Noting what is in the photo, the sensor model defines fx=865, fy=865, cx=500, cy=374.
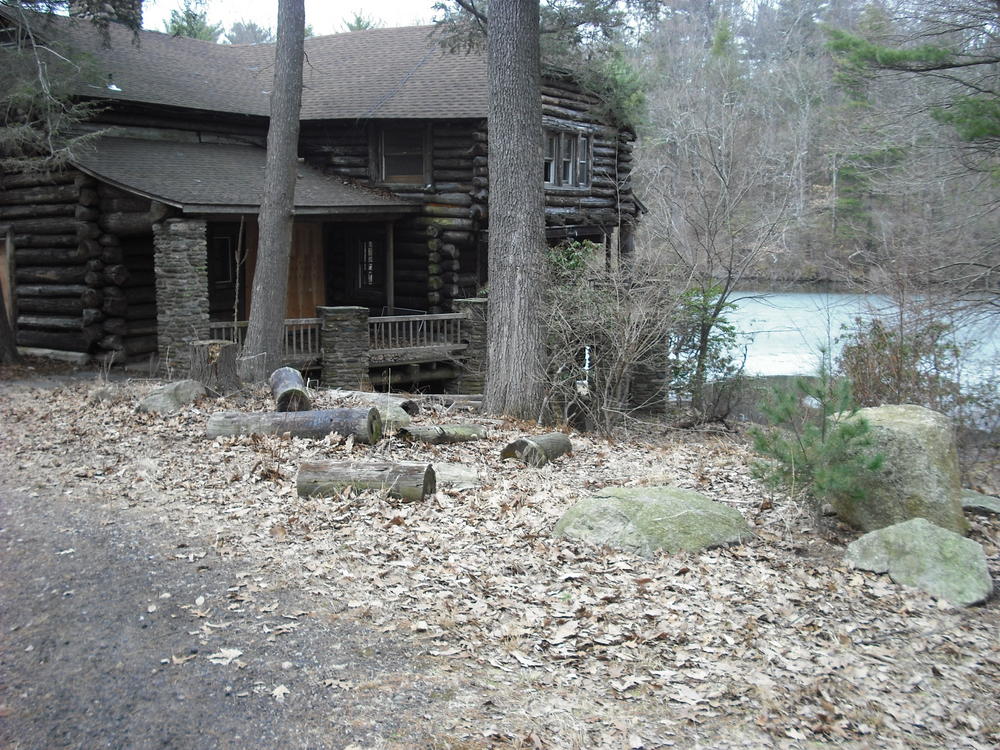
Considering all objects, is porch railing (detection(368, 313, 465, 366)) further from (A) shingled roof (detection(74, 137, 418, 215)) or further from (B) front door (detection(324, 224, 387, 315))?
(A) shingled roof (detection(74, 137, 418, 215))

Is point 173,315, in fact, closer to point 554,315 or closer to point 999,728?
point 554,315

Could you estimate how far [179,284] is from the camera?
50.0 feet

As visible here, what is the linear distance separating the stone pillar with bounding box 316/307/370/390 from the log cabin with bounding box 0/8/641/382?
421 millimetres

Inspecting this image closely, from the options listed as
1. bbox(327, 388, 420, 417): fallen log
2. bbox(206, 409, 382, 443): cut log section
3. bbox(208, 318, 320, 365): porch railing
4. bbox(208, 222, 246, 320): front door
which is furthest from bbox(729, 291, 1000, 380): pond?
bbox(208, 222, 246, 320): front door

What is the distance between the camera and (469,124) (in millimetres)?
20109

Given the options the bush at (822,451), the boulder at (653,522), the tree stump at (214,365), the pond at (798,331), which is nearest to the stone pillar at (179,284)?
the tree stump at (214,365)

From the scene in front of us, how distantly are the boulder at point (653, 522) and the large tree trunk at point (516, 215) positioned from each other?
4.93 m

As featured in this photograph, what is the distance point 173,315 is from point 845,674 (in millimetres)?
13179

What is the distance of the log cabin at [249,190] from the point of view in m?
15.9

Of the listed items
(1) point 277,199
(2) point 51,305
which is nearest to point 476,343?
(1) point 277,199

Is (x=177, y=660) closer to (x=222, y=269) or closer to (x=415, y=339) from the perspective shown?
(x=415, y=339)

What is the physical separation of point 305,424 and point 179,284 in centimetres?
742

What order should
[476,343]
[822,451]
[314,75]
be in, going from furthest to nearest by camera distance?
[314,75]
[476,343]
[822,451]

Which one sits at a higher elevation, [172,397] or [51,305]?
[51,305]
